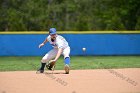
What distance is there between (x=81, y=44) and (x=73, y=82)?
43.8ft

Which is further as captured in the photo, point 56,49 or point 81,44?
point 81,44

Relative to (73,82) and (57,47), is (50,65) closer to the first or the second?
(57,47)

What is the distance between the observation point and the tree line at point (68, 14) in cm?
3466

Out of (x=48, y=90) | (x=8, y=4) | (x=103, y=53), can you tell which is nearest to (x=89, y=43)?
(x=103, y=53)

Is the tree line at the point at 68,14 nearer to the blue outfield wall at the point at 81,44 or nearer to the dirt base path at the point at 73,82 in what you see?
the blue outfield wall at the point at 81,44

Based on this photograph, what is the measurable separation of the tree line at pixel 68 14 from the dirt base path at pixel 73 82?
18455 mm

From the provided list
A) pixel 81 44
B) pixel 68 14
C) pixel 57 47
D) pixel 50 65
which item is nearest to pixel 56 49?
pixel 57 47

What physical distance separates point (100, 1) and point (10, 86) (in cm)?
2874

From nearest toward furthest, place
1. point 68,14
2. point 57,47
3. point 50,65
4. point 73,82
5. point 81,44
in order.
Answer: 1. point 73,82
2. point 57,47
3. point 50,65
4. point 81,44
5. point 68,14

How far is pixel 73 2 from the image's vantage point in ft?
128

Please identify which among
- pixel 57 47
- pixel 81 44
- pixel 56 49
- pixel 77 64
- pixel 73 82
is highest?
pixel 57 47

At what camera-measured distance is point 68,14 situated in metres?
38.8

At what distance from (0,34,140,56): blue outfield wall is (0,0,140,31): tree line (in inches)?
240

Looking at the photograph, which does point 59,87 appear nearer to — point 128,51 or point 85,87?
point 85,87
